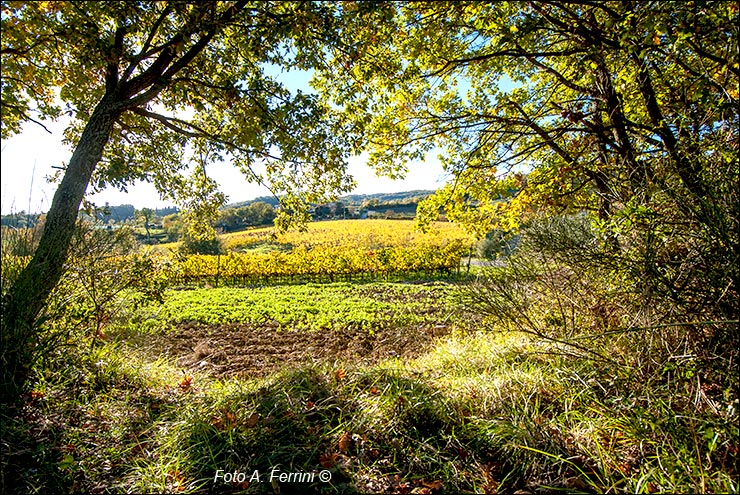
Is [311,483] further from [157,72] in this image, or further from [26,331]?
[157,72]

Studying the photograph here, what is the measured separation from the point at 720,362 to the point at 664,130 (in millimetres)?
2493

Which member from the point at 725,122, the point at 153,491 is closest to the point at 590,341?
the point at 725,122

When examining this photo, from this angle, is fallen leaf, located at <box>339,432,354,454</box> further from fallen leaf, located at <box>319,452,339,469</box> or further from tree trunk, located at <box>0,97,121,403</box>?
tree trunk, located at <box>0,97,121,403</box>

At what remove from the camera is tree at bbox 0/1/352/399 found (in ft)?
9.05

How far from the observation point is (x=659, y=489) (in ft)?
5.73

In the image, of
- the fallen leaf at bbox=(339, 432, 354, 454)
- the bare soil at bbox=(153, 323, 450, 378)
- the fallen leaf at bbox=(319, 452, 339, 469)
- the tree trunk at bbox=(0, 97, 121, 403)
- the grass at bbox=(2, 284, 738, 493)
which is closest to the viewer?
the grass at bbox=(2, 284, 738, 493)

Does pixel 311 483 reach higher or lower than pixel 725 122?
lower

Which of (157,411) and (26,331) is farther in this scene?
(157,411)

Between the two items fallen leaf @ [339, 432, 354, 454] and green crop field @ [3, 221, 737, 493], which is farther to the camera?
fallen leaf @ [339, 432, 354, 454]

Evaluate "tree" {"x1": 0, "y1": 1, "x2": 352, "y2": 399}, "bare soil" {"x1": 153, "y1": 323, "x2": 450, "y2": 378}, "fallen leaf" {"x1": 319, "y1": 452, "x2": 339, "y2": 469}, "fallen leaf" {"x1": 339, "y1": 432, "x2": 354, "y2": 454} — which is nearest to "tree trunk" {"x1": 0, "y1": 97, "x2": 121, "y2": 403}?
"tree" {"x1": 0, "y1": 1, "x2": 352, "y2": 399}

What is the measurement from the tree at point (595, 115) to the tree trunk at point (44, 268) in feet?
9.59

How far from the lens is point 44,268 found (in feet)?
9.82

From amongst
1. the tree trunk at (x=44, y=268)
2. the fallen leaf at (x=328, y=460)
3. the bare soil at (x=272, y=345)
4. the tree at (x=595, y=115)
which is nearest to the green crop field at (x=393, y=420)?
the fallen leaf at (x=328, y=460)

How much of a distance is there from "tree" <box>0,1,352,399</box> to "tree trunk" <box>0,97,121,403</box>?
10 millimetres
